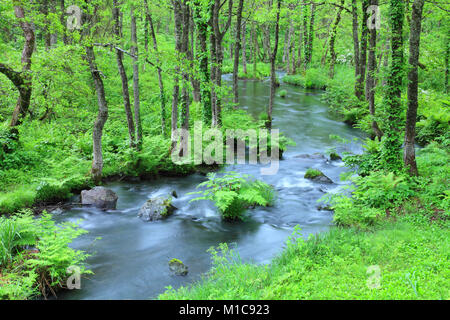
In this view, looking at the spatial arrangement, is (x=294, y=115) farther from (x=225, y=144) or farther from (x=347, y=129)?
(x=225, y=144)

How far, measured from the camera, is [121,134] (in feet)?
53.2

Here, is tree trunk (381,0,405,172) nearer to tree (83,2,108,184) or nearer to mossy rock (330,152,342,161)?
mossy rock (330,152,342,161)

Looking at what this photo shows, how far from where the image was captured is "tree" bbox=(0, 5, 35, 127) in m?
11.4

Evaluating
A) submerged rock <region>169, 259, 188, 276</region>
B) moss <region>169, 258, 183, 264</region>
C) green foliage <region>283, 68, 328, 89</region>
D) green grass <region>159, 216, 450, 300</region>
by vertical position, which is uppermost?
green foliage <region>283, 68, 328, 89</region>

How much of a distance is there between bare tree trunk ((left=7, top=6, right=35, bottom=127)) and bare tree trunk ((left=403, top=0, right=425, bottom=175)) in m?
12.3

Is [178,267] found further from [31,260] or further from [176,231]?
[31,260]

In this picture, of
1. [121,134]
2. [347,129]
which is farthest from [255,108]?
[121,134]

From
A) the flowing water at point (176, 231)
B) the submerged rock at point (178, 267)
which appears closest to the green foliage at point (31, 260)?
the flowing water at point (176, 231)

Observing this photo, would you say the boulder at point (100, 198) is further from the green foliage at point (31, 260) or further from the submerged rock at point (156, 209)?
the green foliage at point (31, 260)

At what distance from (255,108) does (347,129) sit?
7.48 meters

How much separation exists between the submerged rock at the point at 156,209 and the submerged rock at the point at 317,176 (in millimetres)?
5840

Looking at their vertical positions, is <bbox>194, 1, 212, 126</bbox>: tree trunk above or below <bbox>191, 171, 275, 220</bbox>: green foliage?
above

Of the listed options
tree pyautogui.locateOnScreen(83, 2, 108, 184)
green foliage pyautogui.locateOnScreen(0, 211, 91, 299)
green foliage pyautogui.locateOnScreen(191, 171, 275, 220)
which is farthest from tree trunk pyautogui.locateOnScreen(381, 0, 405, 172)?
tree pyautogui.locateOnScreen(83, 2, 108, 184)
